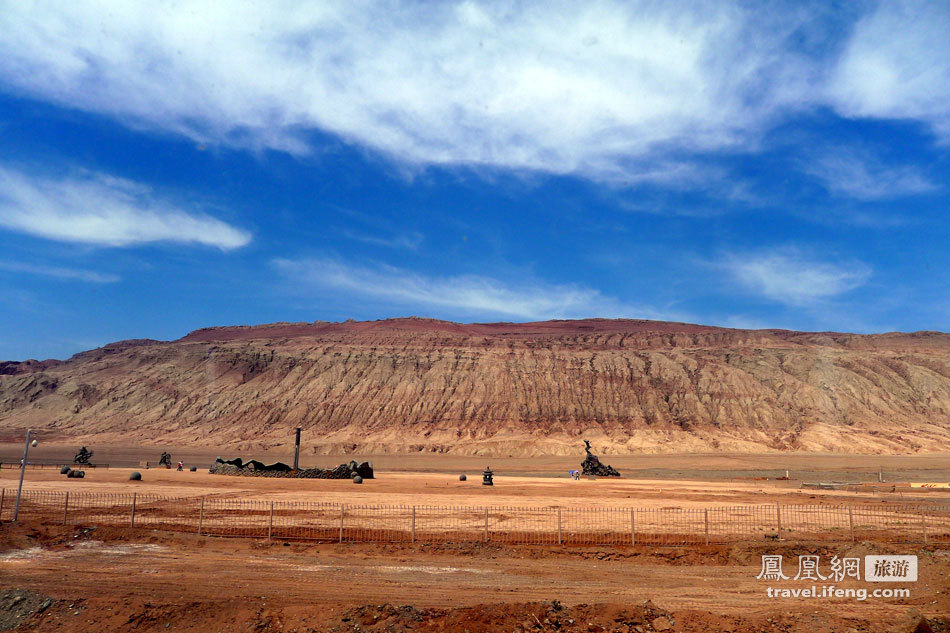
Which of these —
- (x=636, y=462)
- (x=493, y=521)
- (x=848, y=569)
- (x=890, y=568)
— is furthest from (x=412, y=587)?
(x=636, y=462)

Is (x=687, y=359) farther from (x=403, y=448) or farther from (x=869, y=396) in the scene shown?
(x=403, y=448)

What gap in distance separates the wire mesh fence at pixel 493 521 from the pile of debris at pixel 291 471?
17920 millimetres

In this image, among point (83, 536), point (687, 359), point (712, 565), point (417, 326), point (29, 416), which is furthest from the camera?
point (417, 326)

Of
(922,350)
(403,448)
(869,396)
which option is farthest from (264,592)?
(922,350)

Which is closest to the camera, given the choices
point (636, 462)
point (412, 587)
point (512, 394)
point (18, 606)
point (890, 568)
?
point (18, 606)

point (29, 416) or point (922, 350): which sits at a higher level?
point (922, 350)

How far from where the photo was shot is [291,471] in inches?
2025

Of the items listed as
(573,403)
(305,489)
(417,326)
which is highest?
(417,326)

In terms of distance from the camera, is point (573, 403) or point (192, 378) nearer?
point (573, 403)

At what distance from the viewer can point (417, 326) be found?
16588 centimetres

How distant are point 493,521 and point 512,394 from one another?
272 feet

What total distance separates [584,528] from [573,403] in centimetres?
8331

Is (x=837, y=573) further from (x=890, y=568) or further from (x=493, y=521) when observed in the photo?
(x=493, y=521)

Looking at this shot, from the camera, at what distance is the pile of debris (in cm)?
4891
